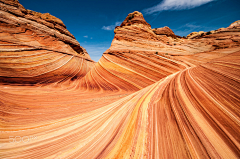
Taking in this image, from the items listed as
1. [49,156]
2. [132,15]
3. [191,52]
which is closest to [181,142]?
[49,156]

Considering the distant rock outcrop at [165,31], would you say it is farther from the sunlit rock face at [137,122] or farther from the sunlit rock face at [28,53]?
the sunlit rock face at [28,53]

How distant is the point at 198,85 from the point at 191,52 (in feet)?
14.8

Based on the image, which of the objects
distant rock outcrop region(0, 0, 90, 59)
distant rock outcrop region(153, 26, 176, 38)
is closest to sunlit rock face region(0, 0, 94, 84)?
distant rock outcrop region(0, 0, 90, 59)

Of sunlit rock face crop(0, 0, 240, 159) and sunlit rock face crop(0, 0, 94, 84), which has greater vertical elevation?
sunlit rock face crop(0, 0, 94, 84)

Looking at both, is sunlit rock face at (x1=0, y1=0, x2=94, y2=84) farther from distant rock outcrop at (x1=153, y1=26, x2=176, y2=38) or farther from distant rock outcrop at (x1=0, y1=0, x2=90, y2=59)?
distant rock outcrop at (x1=153, y1=26, x2=176, y2=38)

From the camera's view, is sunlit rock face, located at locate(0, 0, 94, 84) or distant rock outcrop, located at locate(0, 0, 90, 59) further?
distant rock outcrop, located at locate(0, 0, 90, 59)

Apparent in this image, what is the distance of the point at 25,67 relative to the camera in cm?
427

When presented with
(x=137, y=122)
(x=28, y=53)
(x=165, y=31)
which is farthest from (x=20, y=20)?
(x=165, y=31)

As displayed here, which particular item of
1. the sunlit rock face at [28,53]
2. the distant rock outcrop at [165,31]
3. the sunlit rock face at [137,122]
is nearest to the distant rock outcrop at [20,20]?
the sunlit rock face at [28,53]

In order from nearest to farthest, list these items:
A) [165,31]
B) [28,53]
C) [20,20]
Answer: [28,53] → [20,20] → [165,31]

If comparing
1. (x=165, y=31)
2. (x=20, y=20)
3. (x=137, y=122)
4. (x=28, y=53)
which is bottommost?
(x=137, y=122)

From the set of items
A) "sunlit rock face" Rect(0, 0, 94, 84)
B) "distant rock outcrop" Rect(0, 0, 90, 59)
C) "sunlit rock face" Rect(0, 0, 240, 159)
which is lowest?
"sunlit rock face" Rect(0, 0, 240, 159)

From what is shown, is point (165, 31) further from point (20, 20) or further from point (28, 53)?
point (20, 20)

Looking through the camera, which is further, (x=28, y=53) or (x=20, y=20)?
(x=20, y=20)
